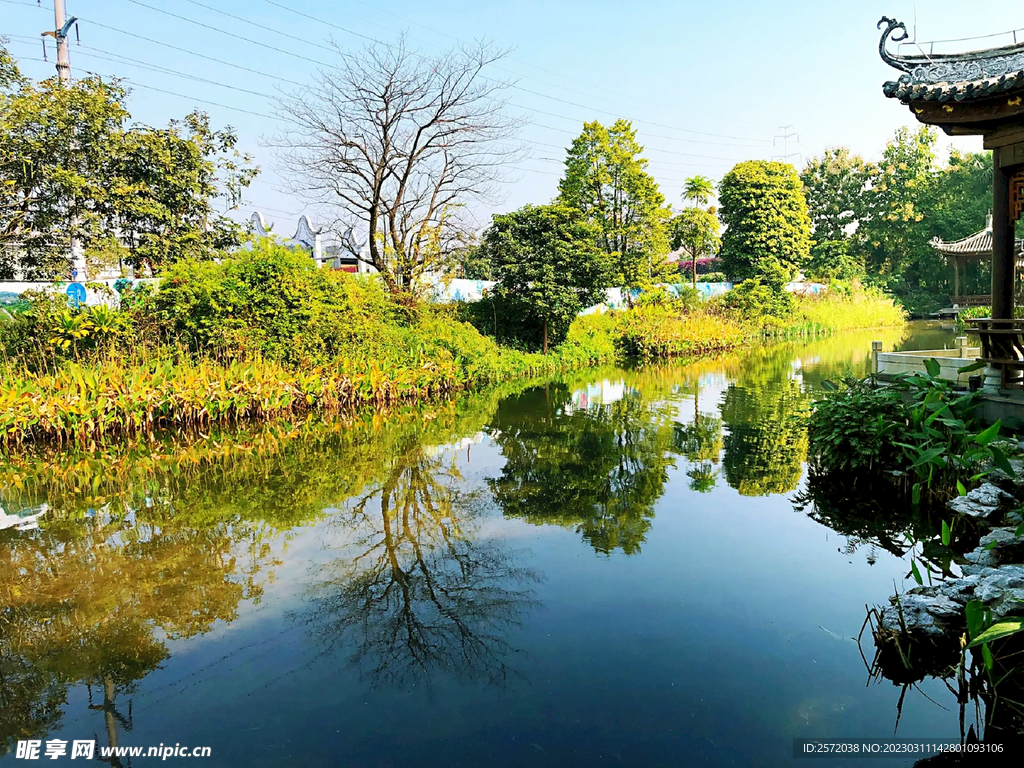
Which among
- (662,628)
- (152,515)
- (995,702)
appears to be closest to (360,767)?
(662,628)

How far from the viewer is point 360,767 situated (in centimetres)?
282

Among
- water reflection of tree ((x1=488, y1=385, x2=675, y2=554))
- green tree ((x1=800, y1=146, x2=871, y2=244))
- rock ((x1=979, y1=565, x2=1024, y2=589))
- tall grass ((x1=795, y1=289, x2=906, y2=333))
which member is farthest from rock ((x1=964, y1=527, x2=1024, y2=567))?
green tree ((x1=800, y1=146, x2=871, y2=244))

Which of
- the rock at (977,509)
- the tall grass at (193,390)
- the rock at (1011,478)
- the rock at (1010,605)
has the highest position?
the tall grass at (193,390)

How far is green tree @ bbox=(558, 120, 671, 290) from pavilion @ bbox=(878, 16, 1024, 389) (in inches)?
561

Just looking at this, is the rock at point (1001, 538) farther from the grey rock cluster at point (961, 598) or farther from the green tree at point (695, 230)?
the green tree at point (695, 230)

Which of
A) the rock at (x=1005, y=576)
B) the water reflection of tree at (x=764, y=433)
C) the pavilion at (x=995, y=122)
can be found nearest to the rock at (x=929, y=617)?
the rock at (x=1005, y=576)

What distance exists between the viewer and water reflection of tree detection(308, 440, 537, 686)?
3711 millimetres

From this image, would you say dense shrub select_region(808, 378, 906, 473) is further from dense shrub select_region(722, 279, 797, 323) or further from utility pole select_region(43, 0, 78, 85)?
dense shrub select_region(722, 279, 797, 323)

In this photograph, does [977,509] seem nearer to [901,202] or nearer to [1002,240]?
[1002,240]

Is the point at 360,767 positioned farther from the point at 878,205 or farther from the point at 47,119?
the point at 878,205

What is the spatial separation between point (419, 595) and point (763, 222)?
2471 centimetres

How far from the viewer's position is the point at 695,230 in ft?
82.3

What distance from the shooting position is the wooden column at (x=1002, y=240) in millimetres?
6332

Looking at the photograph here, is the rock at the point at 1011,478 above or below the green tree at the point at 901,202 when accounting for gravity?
below
